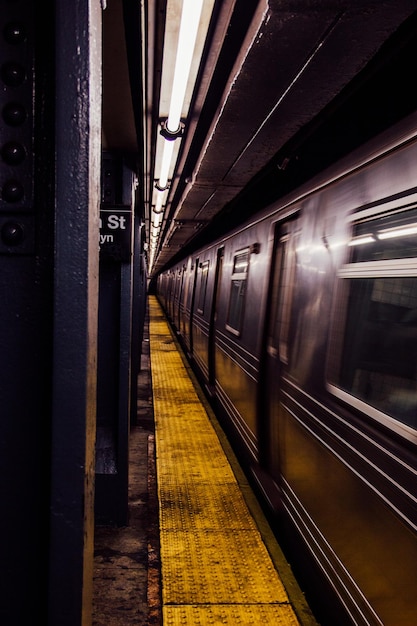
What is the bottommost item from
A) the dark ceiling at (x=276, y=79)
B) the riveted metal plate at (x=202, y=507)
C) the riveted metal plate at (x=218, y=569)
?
the riveted metal plate at (x=202, y=507)

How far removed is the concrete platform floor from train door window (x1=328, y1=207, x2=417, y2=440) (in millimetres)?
1544

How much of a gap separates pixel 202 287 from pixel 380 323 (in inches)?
273

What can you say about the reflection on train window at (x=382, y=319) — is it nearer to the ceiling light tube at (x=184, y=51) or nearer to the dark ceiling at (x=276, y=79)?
the dark ceiling at (x=276, y=79)

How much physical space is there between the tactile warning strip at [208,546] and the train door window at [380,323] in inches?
47.0

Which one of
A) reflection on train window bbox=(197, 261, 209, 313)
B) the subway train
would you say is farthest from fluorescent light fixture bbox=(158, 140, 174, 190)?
reflection on train window bbox=(197, 261, 209, 313)

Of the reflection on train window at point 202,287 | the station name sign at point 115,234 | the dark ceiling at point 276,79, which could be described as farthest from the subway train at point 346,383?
the reflection on train window at point 202,287

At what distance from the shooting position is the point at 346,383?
242cm

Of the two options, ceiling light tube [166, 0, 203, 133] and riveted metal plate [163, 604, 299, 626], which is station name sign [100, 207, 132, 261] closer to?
ceiling light tube [166, 0, 203, 133]

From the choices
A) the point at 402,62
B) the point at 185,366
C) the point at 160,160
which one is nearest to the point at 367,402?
the point at 402,62

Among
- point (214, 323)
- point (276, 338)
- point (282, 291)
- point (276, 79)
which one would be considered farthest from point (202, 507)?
point (214, 323)

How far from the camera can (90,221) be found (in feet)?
2.53

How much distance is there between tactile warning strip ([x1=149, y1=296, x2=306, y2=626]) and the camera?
8.45 ft

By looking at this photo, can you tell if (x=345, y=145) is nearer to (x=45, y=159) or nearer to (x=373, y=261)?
(x=373, y=261)

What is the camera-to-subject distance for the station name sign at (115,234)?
3412 mm
